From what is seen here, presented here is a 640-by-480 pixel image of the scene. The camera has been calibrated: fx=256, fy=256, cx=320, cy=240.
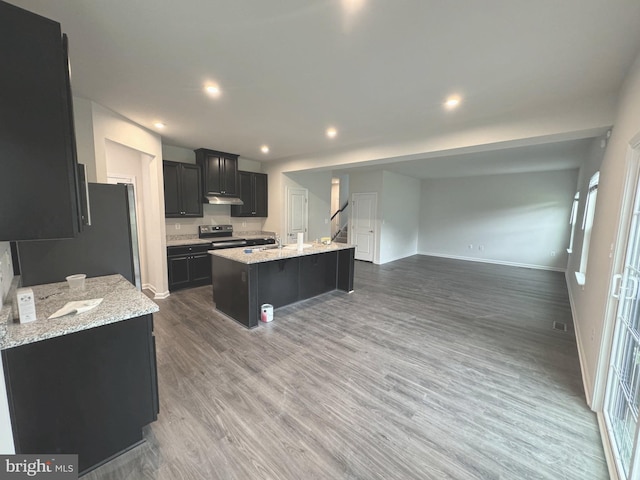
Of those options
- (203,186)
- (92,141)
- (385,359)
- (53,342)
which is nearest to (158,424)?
(53,342)

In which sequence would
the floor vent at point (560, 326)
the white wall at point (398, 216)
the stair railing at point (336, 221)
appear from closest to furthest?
1. the floor vent at point (560, 326)
2. the white wall at point (398, 216)
3. the stair railing at point (336, 221)

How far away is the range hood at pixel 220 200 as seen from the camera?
529cm

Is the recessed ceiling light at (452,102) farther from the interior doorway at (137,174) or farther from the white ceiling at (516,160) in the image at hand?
the interior doorway at (137,174)

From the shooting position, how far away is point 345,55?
6.74 feet

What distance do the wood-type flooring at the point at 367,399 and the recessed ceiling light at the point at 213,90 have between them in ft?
9.09

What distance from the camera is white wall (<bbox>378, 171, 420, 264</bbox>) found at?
7.34 metres

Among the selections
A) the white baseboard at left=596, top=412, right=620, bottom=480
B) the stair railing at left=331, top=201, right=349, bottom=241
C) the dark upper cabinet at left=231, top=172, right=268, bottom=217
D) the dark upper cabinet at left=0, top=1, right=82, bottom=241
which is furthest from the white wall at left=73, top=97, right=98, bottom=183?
the stair railing at left=331, top=201, right=349, bottom=241

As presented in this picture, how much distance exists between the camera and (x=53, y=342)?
135 centimetres

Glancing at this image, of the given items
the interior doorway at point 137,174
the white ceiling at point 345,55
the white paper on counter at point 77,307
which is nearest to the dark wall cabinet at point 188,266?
the interior doorway at point 137,174

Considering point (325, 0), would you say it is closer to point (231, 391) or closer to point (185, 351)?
point (231, 391)

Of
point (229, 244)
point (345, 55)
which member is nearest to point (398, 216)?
point (229, 244)

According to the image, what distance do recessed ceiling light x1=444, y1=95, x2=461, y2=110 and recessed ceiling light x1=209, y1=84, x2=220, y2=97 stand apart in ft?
8.08

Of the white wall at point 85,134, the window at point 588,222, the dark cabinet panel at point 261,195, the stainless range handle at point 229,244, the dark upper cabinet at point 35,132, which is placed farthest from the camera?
the dark cabinet panel at point 261,195

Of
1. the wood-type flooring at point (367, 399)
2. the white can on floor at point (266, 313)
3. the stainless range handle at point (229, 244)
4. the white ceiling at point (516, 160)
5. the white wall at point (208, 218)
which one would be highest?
the white ceiling at point (516, 160)
